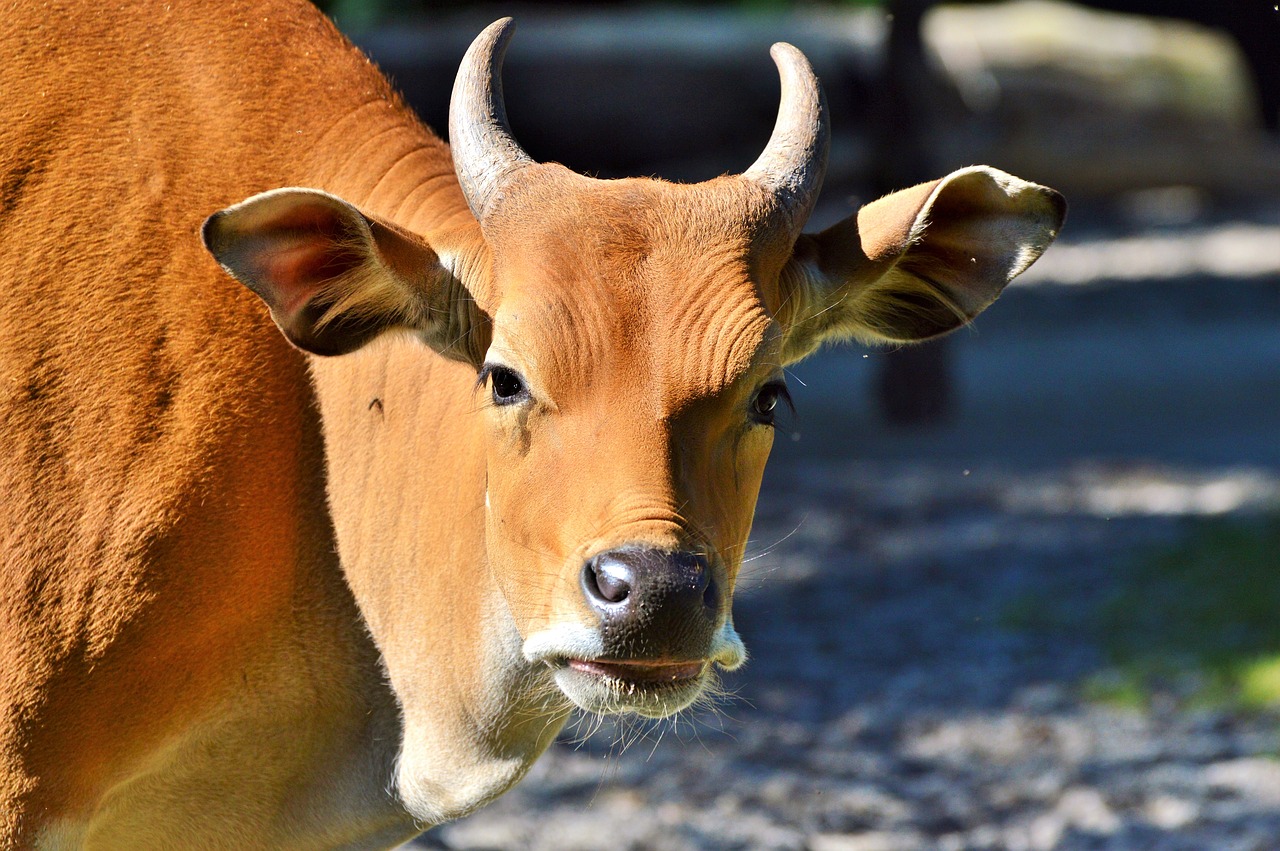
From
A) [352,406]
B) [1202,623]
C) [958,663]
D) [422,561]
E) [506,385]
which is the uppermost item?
[506,385]

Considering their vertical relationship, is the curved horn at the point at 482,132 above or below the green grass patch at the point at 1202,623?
above

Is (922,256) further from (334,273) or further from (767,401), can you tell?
(334,273)

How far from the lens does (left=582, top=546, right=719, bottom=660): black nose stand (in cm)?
286

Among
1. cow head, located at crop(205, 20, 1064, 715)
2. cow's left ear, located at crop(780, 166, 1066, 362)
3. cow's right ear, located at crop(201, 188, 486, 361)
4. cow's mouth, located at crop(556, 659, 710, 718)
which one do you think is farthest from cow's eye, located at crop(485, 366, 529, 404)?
cow's left ear, located at crop(780, 166, 1066, 362)

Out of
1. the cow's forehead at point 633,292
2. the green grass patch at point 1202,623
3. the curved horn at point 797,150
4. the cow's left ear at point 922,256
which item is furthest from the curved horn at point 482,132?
the green grass patch at point 1202,623

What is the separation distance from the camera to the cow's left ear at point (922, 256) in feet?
11.4

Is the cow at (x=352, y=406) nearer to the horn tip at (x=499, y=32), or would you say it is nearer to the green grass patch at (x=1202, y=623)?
the horn tip at (x=499, y=32)

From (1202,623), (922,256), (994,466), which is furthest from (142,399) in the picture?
(994,466)

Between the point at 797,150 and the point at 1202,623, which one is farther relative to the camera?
the point at 1202,623

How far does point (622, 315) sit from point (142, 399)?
112cm

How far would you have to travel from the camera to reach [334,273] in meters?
3.43

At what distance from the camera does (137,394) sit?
11.4ft

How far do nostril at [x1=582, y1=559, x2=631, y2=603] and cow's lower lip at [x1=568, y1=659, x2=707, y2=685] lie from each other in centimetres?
17

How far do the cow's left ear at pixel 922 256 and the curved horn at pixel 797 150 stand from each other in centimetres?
13
